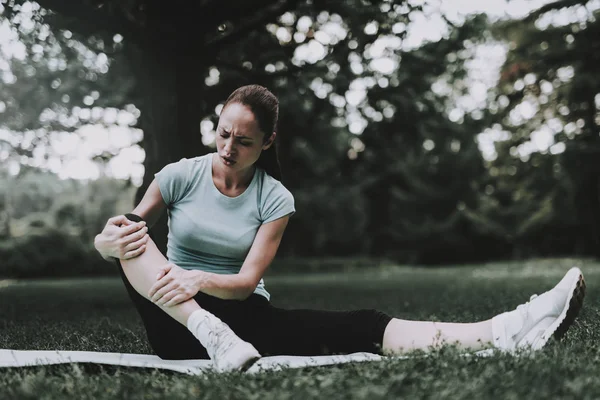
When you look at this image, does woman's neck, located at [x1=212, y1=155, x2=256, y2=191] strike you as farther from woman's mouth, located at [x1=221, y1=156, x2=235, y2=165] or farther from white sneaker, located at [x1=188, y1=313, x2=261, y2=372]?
white sneaker, located at [x1=188, y1=313, x2=261, y2=372]

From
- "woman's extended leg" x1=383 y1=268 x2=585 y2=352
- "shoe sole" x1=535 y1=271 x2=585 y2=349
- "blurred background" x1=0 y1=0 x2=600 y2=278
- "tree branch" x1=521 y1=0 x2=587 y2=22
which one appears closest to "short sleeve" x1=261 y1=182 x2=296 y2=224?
"woman's extended leg" x1=383 y1=268 x2=585 y2=352

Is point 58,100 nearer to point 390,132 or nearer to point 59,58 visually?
point 59,58

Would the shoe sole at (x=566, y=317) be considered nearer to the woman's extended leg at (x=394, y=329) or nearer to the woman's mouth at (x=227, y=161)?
the woman's extended leg at (x=394, y=329)

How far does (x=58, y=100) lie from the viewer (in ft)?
38.1

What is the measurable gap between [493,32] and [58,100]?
41.2 ft

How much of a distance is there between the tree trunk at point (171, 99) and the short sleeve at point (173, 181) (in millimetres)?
5752

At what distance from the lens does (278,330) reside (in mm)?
3326

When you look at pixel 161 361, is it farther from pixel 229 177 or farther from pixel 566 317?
pixel 566 317

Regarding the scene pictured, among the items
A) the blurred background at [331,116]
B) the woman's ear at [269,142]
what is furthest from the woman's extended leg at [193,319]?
the blurred background at [331,116]

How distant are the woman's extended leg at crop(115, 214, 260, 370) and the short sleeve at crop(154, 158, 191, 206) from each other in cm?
26

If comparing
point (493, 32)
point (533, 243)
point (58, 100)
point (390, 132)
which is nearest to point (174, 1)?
point (58, 100)

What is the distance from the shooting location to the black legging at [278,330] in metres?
3.25

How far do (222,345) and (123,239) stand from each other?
2.42 ft

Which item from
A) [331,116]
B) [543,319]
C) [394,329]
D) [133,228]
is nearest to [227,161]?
[133,228]
